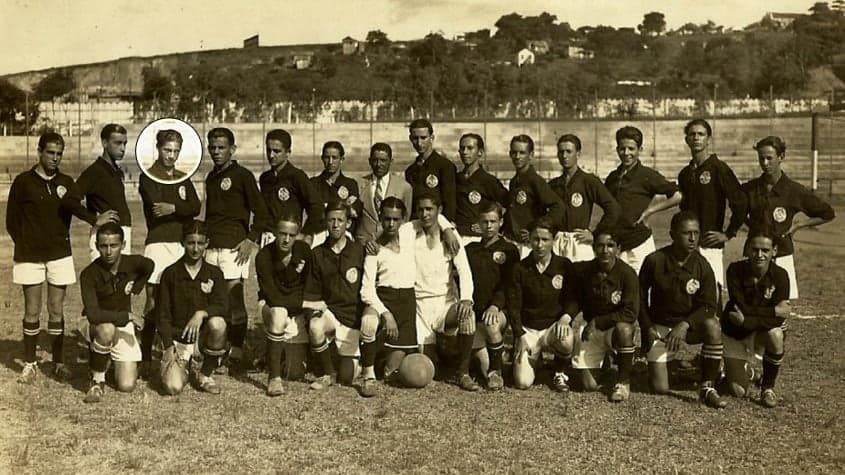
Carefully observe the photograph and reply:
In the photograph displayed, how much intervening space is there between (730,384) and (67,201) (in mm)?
4713

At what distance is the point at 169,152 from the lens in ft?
20.8

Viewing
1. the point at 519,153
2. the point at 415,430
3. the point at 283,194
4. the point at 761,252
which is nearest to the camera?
the point at 415,430

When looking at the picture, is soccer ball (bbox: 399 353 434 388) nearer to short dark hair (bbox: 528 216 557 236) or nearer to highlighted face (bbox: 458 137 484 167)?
short dark hair (bbox: 528 216 557 236)

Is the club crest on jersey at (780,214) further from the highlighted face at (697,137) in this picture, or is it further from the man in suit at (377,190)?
the man in suit at (377,190)

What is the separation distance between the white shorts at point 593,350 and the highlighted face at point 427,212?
132cm

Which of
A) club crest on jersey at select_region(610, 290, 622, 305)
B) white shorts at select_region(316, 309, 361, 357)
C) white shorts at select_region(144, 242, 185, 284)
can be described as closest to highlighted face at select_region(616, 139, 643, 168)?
club crest on jersey at select_region(610, 290, 622, 305)

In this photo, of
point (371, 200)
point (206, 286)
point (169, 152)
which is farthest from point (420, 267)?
point (169, 152)

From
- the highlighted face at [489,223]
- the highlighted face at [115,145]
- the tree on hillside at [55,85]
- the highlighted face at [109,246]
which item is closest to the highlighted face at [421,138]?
the highlighted face at [489,223]

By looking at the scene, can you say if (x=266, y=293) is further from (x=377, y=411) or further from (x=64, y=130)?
(x=64, y=130)

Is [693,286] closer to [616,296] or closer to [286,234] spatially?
[616,296]

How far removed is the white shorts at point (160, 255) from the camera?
6477 mm

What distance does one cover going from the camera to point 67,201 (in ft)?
20.5

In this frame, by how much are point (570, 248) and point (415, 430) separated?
2122mm

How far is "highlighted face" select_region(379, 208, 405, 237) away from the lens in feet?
20.2
